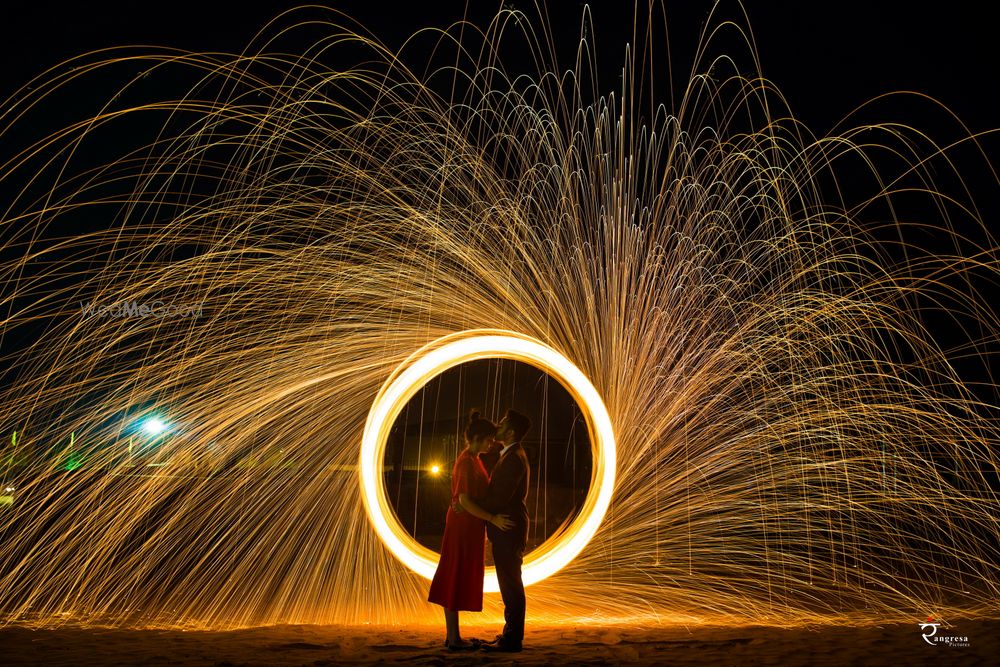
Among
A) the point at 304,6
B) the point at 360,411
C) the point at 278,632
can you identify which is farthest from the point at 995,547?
the point at 304,6

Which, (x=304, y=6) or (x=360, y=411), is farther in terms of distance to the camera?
(x=360, y=411)

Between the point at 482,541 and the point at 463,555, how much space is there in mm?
148

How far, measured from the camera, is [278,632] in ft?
18.6

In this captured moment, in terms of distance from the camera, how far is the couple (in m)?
5.11

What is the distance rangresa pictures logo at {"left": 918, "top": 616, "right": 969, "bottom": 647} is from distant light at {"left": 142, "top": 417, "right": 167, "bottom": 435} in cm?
572

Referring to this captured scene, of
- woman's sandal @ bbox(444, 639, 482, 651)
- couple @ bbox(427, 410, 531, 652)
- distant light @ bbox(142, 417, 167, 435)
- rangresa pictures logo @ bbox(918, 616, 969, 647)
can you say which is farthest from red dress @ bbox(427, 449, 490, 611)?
rangresa pictures logo @ bbox(918, 616, 969, 647)

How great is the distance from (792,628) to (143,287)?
6.00 meters

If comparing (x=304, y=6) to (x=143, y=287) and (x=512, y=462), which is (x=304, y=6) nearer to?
(x=143, y=287)

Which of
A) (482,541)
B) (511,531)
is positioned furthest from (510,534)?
(482,541)

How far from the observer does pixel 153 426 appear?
619 cm

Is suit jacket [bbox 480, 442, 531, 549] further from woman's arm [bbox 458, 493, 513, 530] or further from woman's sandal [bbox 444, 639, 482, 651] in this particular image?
woman's sandal [bbox 444, 639, 482, 651]

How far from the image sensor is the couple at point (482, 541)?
5109 millimetres

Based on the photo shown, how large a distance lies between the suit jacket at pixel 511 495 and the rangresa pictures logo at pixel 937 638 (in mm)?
2913

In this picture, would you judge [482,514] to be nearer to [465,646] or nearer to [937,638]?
[465,646]
